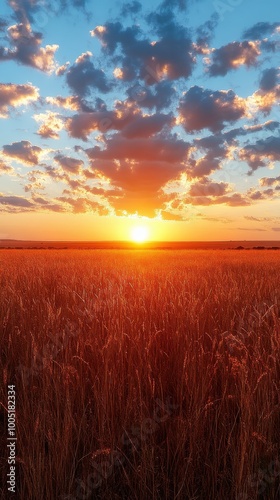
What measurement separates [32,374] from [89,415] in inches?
21.5

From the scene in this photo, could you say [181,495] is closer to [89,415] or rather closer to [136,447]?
[136,447]

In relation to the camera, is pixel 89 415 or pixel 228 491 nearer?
pixel 228 491

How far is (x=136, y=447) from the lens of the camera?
6.81ft

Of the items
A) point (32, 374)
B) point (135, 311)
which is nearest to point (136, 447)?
point (32, 374)

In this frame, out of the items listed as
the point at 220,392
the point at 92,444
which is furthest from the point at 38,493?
the point at 220,392

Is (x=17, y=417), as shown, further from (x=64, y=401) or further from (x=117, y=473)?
(x=117, y=473)

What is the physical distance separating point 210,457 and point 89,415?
2.66 ft

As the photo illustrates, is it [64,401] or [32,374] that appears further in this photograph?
[32,374]

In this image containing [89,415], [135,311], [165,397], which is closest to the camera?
[89,415]

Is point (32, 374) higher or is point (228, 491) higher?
point (32, 374)

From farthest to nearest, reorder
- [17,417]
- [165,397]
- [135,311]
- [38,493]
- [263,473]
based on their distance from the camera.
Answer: [135,311], [165,397], [17,417], [263,473], [38,493]

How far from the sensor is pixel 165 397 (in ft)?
8.48

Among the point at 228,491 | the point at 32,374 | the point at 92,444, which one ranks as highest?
the point at 32,374

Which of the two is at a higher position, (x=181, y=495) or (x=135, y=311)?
(x=135, y=311)
